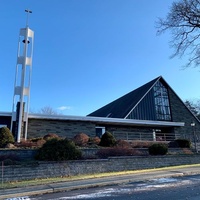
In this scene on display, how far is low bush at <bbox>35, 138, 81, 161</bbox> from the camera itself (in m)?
11.9

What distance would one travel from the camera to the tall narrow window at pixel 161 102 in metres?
28.1

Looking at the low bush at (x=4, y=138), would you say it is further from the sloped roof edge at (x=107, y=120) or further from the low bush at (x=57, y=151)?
the sloped roof edge at (x=107, y=120)

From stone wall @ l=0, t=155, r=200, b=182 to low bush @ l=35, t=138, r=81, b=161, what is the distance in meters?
0.59

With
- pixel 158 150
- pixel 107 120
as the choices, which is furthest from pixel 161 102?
pixel 158 150

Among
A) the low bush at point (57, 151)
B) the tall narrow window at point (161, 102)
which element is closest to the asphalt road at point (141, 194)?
the low bush at point (57, 151)

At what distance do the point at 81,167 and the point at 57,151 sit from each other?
4.87 feet

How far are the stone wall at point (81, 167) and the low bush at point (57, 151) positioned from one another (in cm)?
59

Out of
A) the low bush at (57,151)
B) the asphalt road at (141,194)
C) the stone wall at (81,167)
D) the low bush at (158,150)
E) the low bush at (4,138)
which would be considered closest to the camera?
the asphalt road at (141,194)

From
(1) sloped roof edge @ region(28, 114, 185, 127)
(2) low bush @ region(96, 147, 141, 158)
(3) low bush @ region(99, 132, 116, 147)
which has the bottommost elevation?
(2) low bush @ region(96, 147, 141, 158)

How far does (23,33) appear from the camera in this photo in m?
19.4

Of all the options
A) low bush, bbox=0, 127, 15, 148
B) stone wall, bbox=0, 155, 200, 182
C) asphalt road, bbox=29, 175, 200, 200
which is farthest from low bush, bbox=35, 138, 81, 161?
asphalt road, bbox=29, 175, 200, 200

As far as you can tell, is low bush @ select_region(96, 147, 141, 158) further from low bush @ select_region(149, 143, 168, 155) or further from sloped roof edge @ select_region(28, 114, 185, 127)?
sloped roof edge @ select_region(28, 114, 185, 127)

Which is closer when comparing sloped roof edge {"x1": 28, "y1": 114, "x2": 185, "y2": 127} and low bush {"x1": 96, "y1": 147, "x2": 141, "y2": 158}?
low bush {"x1": 96, "y1": 147, "x2": 141, "y2": 158}

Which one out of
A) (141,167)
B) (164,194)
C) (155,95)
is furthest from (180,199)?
(155,95)
